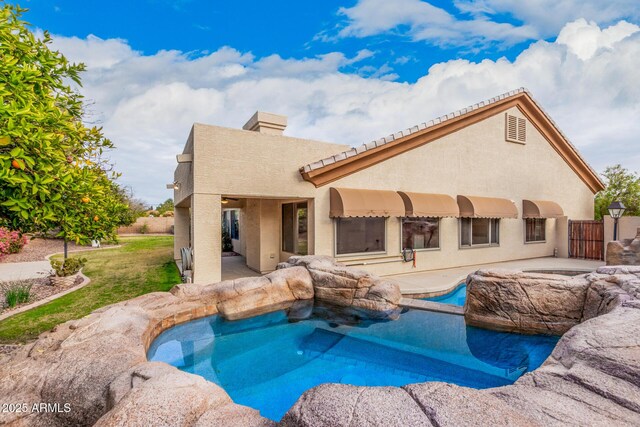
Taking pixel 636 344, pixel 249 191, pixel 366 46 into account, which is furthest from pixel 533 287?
pixel 366 46

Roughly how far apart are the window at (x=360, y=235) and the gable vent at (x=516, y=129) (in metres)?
13.2

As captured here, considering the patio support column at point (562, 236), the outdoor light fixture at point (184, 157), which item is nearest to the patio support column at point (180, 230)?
the outdoor light fixture at point (184, 157)

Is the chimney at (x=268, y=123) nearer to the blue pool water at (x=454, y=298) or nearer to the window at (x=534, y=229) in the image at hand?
the blue pool water at (x=454, y=298)

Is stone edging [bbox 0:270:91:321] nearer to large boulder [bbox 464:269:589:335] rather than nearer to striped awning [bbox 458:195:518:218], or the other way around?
large boulder [bbox 464:269:589:335]

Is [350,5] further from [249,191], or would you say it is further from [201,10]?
[249,191]

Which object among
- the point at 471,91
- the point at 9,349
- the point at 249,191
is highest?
the point at 471,91

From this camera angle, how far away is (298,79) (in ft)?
74.9

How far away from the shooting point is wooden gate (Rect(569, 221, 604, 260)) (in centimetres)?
2345

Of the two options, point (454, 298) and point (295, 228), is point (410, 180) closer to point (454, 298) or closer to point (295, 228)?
point (454, 298)

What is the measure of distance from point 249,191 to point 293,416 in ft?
38.1

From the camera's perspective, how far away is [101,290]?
45.9ft

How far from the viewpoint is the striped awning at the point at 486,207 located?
19359 millimetres

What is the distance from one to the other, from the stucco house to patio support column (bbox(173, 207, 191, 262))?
8 cm

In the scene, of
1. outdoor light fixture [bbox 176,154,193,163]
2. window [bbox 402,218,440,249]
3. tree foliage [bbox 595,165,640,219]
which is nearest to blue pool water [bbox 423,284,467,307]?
window [bbox 402,218,440,249]
